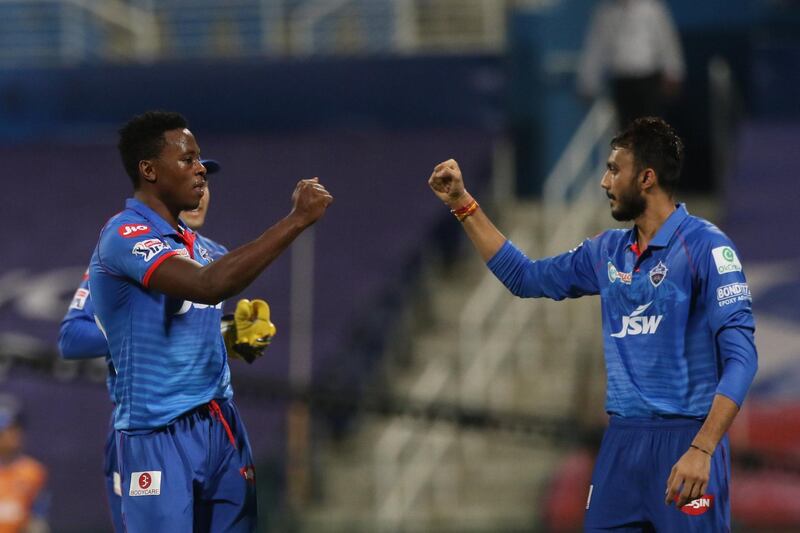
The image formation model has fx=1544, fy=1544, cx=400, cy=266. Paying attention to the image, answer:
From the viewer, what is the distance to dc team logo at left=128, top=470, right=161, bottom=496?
5.73 meters

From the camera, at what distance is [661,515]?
5754 millimetres

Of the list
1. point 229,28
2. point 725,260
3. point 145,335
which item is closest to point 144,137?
point 145,335

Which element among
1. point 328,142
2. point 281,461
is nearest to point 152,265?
point 281,461

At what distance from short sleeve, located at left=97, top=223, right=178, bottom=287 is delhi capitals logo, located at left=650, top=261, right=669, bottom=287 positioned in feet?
5.89

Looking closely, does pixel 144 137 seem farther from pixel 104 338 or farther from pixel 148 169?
pixel 104 338

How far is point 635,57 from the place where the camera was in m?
13.2

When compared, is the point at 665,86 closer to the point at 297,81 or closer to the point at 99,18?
the point at 297,81

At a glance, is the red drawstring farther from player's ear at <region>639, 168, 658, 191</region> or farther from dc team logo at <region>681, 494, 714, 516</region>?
player's ear at <region>639, 168, 658, 191</region>

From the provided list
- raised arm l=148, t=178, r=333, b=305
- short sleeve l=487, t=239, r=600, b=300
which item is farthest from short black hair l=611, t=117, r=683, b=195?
raised arm l=148, t=178, r=333, b=305

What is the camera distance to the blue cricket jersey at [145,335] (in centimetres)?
577

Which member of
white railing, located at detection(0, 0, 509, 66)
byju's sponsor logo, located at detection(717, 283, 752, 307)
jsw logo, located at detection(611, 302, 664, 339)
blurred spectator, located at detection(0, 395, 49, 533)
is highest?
white railing, located at detection(0, 0, 509, 66)

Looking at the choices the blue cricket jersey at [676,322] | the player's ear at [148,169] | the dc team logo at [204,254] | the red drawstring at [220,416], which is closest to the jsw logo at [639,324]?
the blue cricket jersey at [676,322]

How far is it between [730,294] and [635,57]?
25.6 feet

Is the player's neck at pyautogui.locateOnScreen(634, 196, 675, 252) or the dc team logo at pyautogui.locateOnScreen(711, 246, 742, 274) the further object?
the player's neck at pyautogui.locateOnScreen(634, 196, 675, 252)
